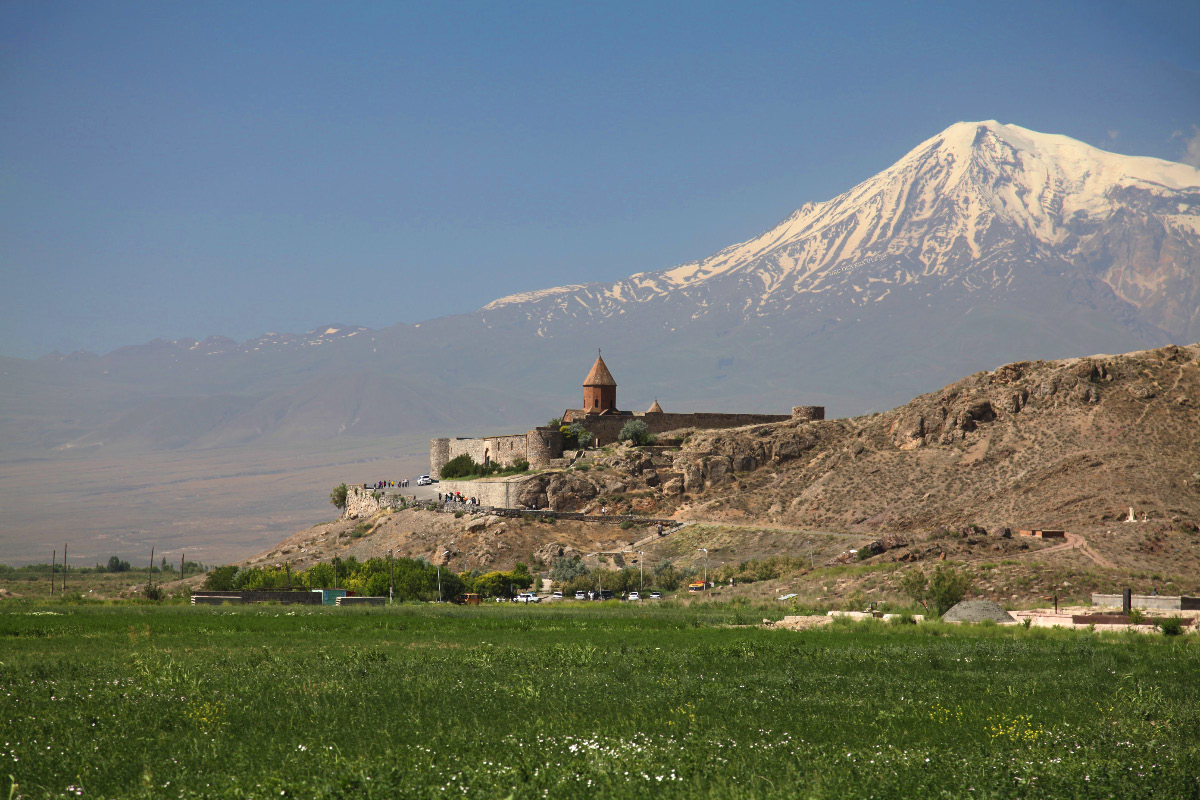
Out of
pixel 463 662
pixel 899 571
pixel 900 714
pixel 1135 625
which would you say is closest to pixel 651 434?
pixel 899 571

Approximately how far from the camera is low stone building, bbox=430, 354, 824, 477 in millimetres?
81375

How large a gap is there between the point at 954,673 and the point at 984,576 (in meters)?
24.4

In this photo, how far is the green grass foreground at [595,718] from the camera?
12258 mm

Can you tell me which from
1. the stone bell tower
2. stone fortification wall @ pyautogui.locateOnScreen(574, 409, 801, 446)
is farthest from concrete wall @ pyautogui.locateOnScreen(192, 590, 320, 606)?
the stone bell tower

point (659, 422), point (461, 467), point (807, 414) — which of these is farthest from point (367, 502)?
point (807, 414)

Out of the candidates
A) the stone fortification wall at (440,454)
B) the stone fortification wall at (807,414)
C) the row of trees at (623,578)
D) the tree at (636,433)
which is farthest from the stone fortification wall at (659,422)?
the row of trees at (623,578)

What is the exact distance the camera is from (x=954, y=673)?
2128cm

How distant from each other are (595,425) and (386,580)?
3182cm

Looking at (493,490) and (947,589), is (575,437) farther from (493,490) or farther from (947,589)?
(947,589)

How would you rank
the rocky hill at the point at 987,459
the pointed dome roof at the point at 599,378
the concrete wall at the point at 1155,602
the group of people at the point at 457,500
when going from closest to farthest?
the concrete wall at the point at 1155,602
the rocky hill at the point at 987,459
the group of people at the point at 457,500
the pointed dome roof at the point at 599,378

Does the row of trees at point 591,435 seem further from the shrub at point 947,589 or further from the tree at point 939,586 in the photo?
the shrub at point 947,589

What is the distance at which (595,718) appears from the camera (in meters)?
15.8

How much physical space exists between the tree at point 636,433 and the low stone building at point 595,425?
3.81 feet

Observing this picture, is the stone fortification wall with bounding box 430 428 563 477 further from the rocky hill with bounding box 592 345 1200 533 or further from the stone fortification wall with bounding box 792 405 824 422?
the stone fortification wall with bounding box 792 405 824 422
